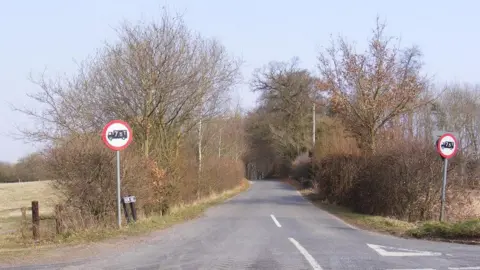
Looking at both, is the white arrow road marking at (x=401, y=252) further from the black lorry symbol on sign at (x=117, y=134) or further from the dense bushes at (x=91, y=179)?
the dense bushes at (x=91, y=179)

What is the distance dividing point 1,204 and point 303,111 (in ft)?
141

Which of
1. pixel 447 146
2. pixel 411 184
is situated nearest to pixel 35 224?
pixel 447 146

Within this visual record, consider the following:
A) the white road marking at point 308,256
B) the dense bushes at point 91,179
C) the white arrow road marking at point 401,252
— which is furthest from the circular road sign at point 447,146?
the dense bushes at point 91,179

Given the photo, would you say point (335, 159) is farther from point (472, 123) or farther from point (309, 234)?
point (472, 123)

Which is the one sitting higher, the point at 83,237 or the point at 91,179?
the point at 91,179

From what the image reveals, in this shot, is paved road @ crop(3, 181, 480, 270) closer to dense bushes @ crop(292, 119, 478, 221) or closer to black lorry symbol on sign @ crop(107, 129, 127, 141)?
black lorry symbol on sign @ crop(107, 129, 127, 141)

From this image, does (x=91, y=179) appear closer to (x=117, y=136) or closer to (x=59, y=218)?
(x=59, y=218)

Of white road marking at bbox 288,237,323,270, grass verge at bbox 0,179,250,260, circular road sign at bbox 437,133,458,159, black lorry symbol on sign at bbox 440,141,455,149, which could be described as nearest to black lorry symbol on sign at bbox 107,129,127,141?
grass verge at bbox 0,179,250,260

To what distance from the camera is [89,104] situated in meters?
22.3

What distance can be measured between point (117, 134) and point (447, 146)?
9.76 meters

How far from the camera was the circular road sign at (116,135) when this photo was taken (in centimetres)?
1276

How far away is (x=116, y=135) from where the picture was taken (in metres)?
12.9

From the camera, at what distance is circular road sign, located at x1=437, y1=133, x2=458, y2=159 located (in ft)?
50.4

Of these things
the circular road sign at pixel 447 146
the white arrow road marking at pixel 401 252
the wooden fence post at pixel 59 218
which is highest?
the circular road sign at pixel 447 146
